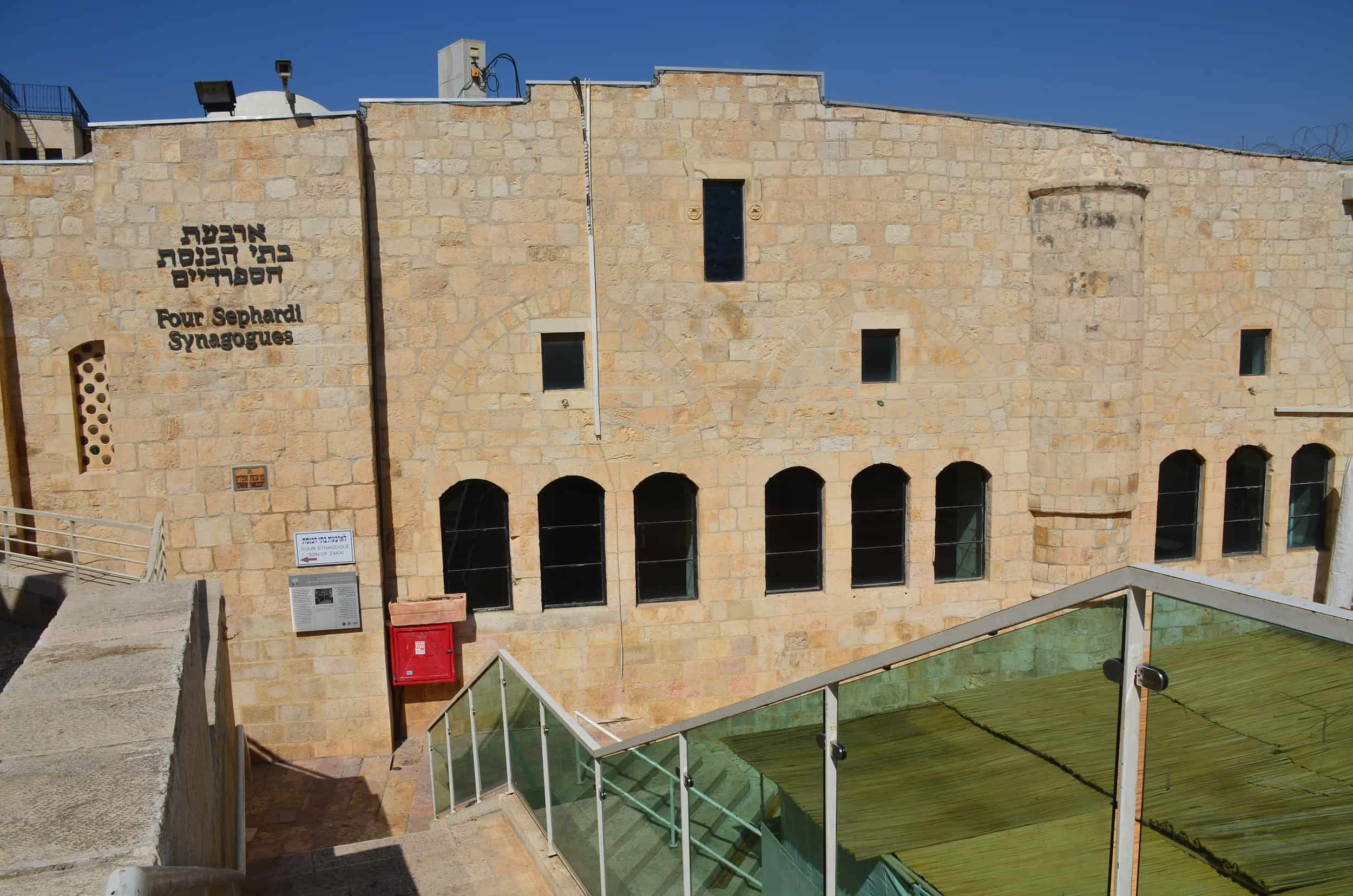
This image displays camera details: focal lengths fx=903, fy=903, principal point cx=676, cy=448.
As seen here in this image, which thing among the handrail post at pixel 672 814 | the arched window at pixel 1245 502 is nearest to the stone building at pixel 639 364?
the arched window at pixel 1245 502

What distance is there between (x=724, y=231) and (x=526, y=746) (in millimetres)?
6276

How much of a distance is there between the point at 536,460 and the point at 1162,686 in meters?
8.26

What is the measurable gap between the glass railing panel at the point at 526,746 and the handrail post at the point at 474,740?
0.66 meters

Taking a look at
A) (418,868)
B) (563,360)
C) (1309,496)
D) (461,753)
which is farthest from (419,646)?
(1309,496)

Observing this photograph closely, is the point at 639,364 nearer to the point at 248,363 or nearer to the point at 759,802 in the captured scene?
the point at 248,363

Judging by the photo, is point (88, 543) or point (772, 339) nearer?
point (88, 543)

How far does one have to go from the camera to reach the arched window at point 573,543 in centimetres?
1022

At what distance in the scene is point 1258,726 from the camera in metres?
1.97

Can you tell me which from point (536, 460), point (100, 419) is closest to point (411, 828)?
point (536, 460)

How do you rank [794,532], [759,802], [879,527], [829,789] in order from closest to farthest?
[829,789] < [759,802] < [794,532] < [879,527]

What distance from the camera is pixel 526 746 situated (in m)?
6.34

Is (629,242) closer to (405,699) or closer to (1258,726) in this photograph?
(405,699)

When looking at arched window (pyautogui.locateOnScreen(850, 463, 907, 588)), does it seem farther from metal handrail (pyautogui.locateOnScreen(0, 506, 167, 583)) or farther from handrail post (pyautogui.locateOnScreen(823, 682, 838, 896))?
handrail post (pyautogui.locateOnScreen(823, 682, 838, 896))

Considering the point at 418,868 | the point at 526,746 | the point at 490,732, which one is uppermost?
the point at 526,746
